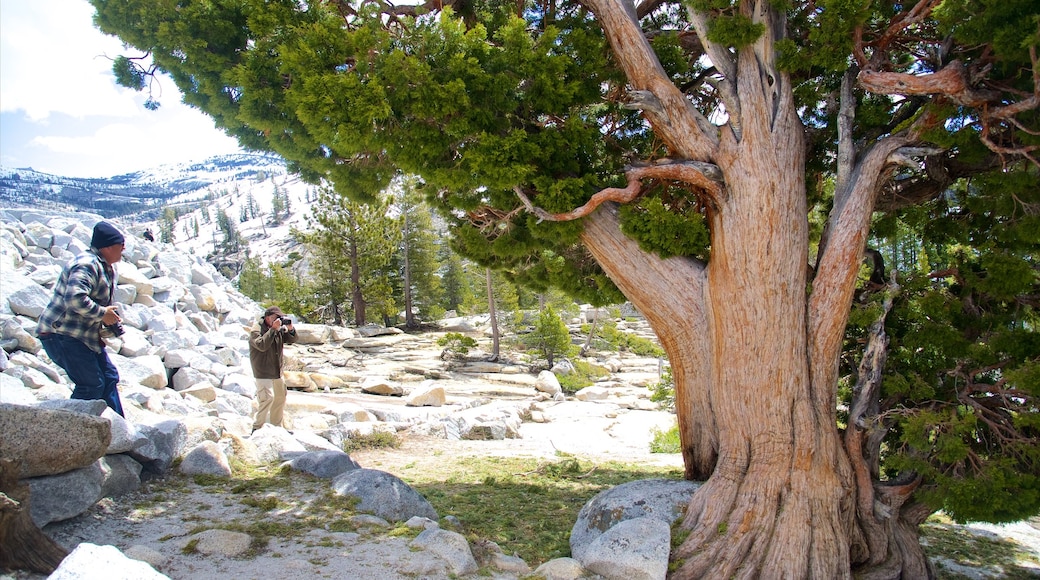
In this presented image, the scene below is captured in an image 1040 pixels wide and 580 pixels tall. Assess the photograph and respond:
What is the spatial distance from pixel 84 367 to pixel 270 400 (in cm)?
269

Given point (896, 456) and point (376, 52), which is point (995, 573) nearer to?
point (896, 456)

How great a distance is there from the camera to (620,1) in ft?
18.4

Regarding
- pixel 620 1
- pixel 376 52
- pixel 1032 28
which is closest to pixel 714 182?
pixel 620 1

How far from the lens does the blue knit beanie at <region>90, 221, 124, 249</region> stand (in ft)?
15.5

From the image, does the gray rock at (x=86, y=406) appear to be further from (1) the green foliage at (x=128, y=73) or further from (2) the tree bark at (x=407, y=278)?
(2) the tree bark at (x=407, y=278)

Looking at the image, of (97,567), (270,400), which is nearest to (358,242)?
(270,400)

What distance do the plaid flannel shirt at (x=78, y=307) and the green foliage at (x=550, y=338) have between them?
57.6 ft

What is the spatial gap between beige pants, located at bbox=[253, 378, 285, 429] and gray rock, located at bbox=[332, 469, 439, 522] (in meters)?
2.31

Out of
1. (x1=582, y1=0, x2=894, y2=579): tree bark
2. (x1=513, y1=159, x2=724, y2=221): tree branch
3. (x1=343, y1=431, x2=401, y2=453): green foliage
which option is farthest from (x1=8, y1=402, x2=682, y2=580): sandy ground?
(x1=513, y1=159, x2=724, y2=221): tree branch

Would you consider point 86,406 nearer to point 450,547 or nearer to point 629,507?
point 450,547

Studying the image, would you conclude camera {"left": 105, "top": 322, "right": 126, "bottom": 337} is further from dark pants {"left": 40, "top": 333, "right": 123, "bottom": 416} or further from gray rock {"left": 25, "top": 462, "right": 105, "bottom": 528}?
gray rock {"left": 25, "top": 462, "right": 105, "bottom": 528}

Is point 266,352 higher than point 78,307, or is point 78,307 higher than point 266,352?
point 78,307

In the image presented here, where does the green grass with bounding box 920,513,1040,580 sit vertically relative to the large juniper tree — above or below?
below

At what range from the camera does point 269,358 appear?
7.13 meters
